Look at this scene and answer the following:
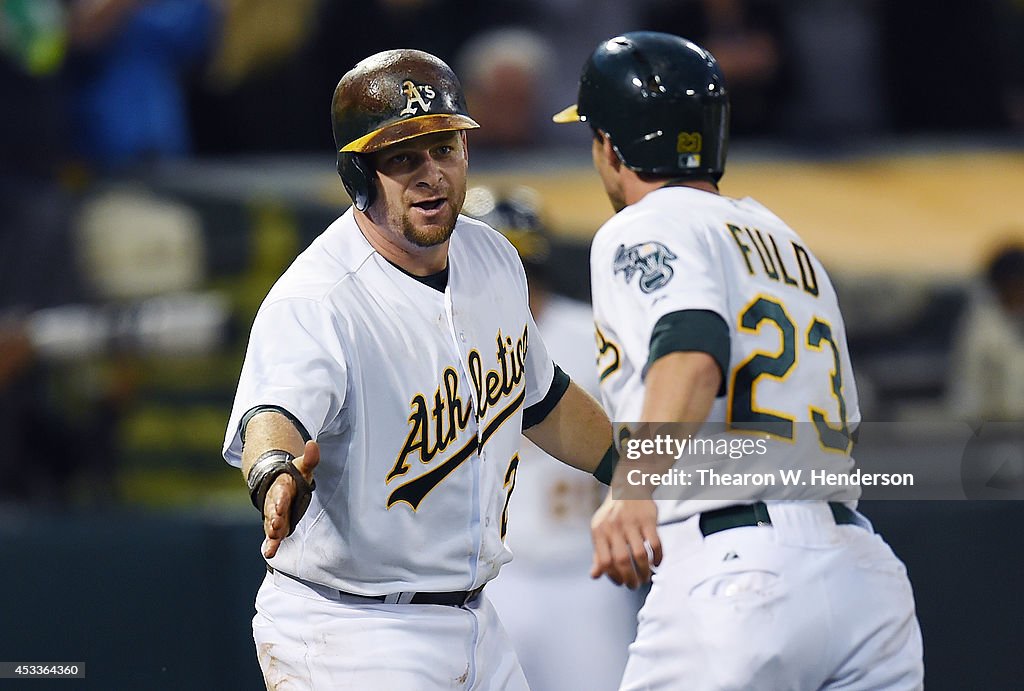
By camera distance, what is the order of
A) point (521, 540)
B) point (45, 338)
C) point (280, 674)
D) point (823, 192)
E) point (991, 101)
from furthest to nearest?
1. point (991, 101)
2. point (823, 192)
3. point (45, 338)
4. point (521, 540)
5. point (280, 674)

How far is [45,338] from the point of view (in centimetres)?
713

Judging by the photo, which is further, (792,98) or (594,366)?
(792,98)

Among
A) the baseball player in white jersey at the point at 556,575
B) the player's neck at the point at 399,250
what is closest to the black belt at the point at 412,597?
the player's neck at the point at 399,250

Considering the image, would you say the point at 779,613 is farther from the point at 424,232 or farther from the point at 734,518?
the point at 424,232

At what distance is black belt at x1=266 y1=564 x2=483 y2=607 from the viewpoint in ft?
11.7

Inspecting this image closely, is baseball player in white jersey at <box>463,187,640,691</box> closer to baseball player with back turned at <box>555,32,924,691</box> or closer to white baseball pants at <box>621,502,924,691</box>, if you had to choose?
baseball player with back turned at <box>555,32,924,691</box>

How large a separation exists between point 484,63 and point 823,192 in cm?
176

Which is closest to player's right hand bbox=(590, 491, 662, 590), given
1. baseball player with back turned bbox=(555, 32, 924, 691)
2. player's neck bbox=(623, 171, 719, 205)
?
baseball player with back turned bbox=(555, 32, 924, 691)

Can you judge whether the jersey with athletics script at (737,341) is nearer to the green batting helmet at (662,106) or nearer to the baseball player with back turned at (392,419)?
the green batting helmet at (662,106)

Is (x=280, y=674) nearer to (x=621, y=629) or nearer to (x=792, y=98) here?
(x=621, y=629)

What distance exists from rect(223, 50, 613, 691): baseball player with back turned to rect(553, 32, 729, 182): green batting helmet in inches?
20.2

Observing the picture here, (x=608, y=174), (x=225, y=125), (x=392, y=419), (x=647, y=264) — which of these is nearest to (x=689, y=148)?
(x=608, y=174)

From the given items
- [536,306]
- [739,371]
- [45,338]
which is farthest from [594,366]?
[45,338]

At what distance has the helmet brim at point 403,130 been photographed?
3520 millimetres
